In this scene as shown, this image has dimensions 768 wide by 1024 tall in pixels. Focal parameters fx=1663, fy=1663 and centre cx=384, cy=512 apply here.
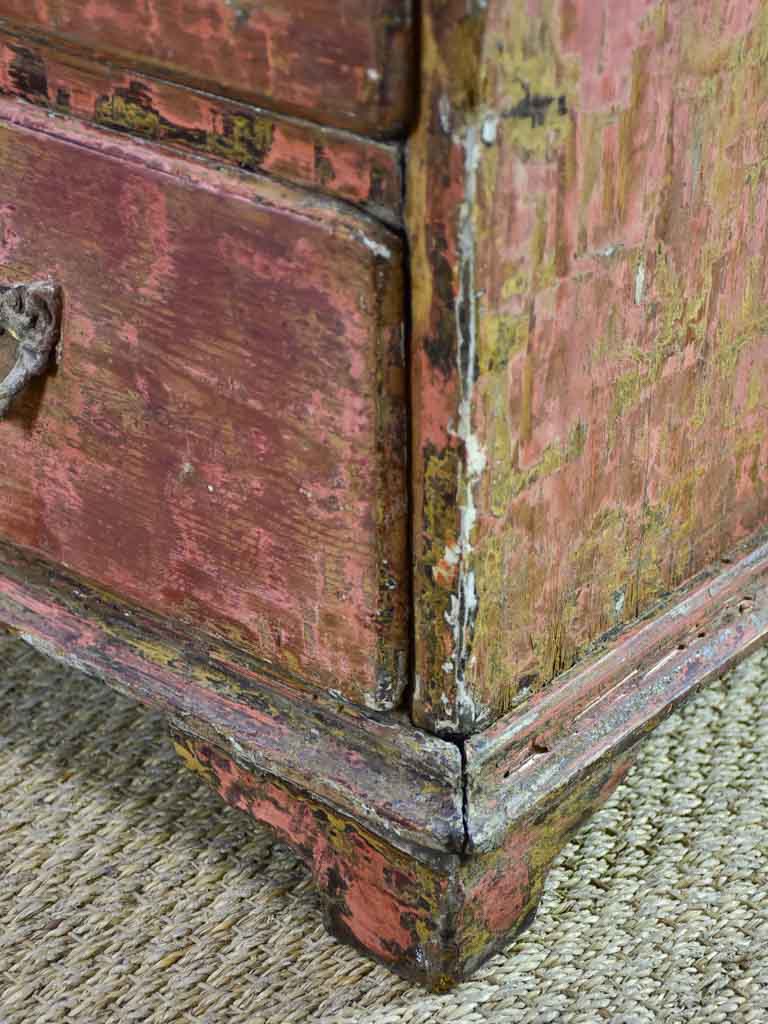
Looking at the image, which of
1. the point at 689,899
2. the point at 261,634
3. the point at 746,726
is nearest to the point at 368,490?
the point at 261,634

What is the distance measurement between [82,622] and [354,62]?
0.47 metres

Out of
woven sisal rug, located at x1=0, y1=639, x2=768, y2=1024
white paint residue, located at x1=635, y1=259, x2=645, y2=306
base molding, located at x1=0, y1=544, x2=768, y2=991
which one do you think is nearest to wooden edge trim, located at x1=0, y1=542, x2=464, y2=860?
base molding, located at x1=0, y1=544, x2=768, y2=991

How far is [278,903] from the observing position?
109 cm

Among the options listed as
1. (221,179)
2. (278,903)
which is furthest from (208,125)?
(278,903)

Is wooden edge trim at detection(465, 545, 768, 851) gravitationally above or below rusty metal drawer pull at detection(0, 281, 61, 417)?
below

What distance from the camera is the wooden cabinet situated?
0.81 m

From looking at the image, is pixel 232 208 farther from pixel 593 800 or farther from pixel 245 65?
pixel 593 800

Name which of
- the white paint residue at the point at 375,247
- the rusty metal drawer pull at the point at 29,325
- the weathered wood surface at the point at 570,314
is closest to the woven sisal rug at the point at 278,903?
the weathered wood surface at the point at 570,314

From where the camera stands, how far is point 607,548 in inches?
39.0

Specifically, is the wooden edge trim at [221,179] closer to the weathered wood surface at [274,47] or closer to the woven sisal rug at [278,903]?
the weathered wood surface at [274,47]

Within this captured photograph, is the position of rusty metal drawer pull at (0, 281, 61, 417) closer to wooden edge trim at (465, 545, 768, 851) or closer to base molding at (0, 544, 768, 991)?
base molding at (0, 544, 768, 991)

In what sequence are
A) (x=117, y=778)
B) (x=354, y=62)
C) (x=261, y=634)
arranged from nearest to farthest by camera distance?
(x=354, y=62) → (x=261, y=634) → (x=117, y=778)

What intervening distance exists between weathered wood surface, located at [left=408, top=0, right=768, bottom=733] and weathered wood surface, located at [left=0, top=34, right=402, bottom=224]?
0.09 feet

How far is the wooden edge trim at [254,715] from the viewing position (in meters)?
0.94
